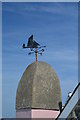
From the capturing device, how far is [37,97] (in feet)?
11.9

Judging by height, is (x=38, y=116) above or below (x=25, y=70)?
below

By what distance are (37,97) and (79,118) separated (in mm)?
1917

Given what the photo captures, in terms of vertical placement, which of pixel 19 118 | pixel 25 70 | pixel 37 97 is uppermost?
pixel 25 70

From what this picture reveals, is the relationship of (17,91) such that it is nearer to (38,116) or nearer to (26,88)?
(26,88)

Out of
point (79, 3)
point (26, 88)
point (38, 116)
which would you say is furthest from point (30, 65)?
point (79, 3)

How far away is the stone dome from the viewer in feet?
11.9

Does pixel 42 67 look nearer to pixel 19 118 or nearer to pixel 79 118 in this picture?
pixel 19 118

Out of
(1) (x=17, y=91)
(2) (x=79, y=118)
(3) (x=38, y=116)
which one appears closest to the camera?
(2) (x=79, y=118)

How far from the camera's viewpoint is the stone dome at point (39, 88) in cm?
363

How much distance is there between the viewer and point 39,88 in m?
3.66

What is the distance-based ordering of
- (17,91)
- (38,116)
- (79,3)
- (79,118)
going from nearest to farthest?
(79,118) < (79,3) < (38,116) < (17,91)

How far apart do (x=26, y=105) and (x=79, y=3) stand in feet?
5.01

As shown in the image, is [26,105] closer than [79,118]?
No

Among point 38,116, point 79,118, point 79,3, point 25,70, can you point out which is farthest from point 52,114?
point 79,118
